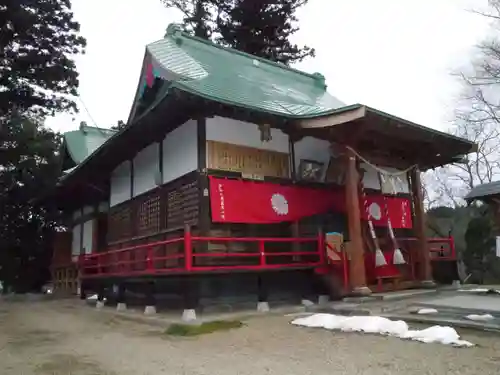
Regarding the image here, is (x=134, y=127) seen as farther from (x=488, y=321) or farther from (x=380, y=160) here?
(x=488, y=321)

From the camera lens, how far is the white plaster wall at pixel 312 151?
1169cm

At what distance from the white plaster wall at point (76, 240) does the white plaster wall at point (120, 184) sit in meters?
5.00

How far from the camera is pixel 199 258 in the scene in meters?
9.83

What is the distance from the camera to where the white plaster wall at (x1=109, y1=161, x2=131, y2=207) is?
14.8 meters

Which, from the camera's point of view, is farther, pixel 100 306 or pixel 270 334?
pixel 100 306

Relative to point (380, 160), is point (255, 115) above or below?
above

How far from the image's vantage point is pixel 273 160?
37.0 feet

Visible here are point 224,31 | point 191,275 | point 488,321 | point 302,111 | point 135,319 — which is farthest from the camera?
point 224,31

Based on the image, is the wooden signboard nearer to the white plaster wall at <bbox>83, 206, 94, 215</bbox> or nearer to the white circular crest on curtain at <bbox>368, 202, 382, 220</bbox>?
the white circular crest on curtain at <bbox>368, 202, 382, 220</bbox>

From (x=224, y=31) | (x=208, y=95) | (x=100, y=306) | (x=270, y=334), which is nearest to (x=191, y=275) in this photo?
(x=270, y=334)

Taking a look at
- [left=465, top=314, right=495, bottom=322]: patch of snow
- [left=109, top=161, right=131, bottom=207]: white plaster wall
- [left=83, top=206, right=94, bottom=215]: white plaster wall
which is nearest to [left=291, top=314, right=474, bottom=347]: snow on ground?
[left=465, top=314, right=495, bottom=322]: patch of snow

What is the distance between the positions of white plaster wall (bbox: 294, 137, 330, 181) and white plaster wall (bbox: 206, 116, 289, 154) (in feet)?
1.19

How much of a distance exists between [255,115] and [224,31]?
17052mm

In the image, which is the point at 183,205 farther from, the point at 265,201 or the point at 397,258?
the point at 397,258
